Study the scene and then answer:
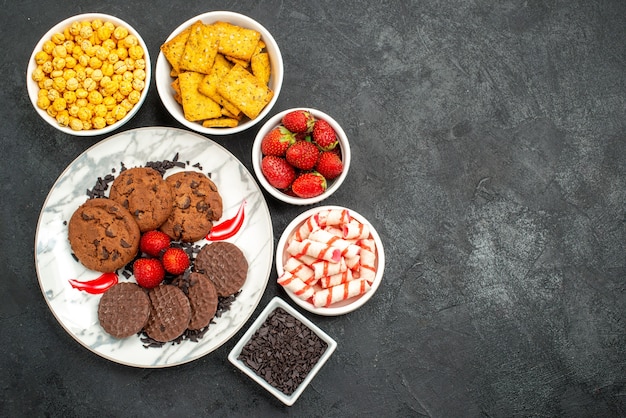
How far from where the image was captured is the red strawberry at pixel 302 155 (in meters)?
2.00

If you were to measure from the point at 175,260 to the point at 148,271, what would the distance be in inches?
4.1

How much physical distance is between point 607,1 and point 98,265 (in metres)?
2.30

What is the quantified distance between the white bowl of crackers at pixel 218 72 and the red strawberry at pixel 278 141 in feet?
0.25

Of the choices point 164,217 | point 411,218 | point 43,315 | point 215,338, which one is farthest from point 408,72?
point 43,315

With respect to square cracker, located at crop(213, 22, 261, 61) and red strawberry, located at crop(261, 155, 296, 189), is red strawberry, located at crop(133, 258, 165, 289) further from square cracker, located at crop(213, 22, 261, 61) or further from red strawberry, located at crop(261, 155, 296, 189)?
square cracker, located at crop(213, 22, 261, 61)

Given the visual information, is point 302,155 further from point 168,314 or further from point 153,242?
point 168,314

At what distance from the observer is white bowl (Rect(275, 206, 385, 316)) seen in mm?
2057

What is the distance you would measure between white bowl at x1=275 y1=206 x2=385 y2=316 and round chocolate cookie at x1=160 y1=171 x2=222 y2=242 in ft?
0.89

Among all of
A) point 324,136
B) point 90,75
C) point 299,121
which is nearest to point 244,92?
point 299,121

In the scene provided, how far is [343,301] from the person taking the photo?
2.11 m

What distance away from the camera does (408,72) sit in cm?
230

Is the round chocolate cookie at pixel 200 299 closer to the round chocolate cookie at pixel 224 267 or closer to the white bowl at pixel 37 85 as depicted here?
the round chocolate cookie at pixel 224 267

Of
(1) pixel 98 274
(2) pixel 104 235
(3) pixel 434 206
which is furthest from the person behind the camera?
(3) pixel 434 206

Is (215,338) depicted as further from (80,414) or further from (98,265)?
(80,414)
